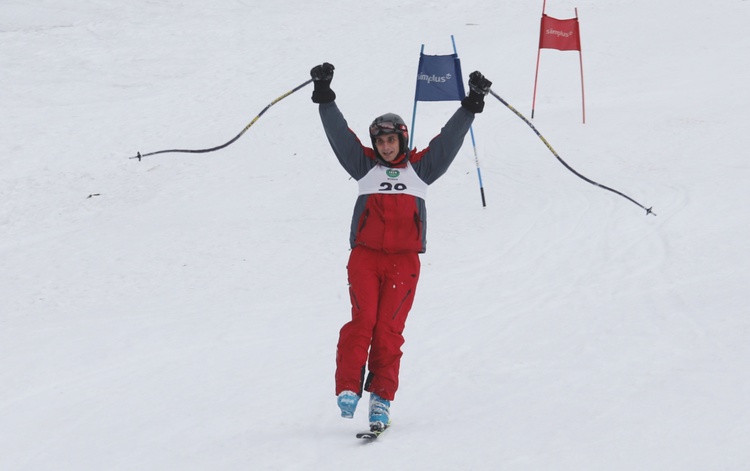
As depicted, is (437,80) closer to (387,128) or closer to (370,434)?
(387,128)

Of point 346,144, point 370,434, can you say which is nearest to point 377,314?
point 370,434

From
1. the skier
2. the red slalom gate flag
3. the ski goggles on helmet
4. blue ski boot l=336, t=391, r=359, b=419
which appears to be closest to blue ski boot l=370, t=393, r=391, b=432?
the skier

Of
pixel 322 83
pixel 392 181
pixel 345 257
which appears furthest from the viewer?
pixel 345 257

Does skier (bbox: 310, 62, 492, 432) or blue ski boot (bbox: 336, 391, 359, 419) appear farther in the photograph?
skier (bbox: 310, 62, 492, 432)

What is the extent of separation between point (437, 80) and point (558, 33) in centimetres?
418

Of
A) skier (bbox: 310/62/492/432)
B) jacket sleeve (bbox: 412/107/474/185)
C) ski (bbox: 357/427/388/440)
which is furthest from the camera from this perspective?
jacket sleeve (bbox: 412/107/474/185)

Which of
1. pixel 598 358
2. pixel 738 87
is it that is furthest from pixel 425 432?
pixel 738 87

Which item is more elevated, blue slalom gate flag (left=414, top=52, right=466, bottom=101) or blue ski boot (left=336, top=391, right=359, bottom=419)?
blue slalom gate flag (left=414, top=52, right=466, bottom=101)

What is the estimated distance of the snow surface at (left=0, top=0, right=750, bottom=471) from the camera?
195 inches

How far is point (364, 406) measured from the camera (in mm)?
5594

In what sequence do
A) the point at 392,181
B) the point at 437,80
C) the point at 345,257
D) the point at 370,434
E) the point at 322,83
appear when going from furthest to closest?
1. the point at 437,80
2. the point at 345,257
3. the point at 322,83
4. the point at 392,181
5. the point at 370,434

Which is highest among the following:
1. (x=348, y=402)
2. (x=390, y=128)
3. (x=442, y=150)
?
(x=390, y=128)

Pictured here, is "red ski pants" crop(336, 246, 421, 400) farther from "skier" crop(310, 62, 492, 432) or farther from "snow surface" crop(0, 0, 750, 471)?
"snow surface" crop(0, 0, 750, 471)

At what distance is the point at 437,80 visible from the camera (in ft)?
37.1
